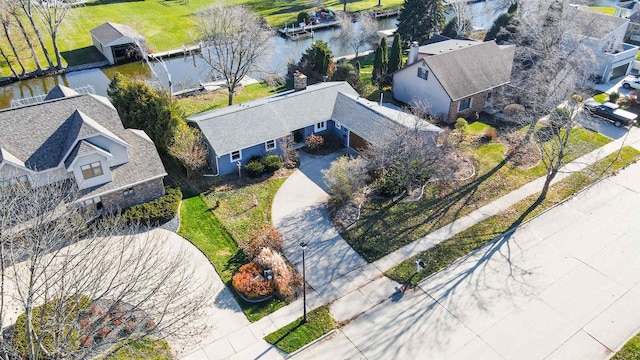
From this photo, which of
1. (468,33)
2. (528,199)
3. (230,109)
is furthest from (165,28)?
(528,199)

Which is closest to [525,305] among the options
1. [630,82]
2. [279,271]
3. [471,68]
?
[279,271]

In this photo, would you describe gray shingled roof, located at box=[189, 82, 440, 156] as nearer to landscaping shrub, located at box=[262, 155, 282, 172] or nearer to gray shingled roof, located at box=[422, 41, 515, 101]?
landscaping shrub, located at box=[262, 155, 282, 172]

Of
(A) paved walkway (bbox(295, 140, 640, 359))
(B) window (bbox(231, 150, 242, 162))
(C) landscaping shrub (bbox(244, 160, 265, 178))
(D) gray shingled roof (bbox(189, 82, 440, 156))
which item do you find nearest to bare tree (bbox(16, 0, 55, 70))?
(D) gray shingled roof (bbox(189, 82, 440, 156))

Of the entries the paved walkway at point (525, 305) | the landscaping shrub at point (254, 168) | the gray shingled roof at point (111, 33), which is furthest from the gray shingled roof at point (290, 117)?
the gray shingled roof at point (111, 33)

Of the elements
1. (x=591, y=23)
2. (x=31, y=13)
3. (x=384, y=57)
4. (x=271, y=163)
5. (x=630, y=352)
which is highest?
(x=31, y=13)

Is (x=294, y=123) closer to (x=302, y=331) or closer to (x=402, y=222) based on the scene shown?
(x=402, y=222)

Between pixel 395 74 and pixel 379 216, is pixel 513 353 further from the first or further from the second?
pixel 395 74
